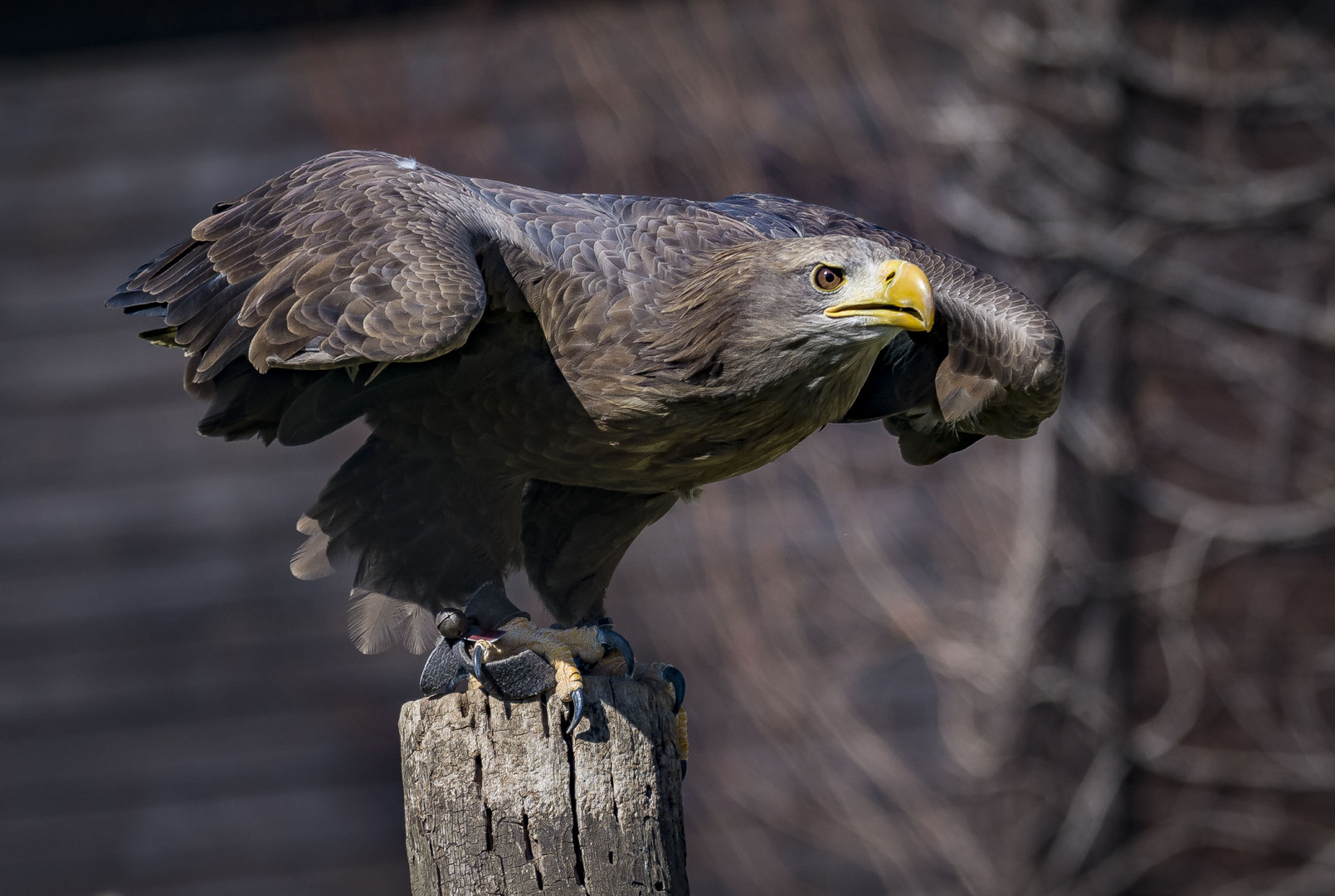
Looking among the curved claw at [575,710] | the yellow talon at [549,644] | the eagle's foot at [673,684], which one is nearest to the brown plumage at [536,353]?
the yellow talon at [549,644]

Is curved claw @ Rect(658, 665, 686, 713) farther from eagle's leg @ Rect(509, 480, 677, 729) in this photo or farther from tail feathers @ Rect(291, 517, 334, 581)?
tail feathers @ Rect(291, 517, 334, 581)

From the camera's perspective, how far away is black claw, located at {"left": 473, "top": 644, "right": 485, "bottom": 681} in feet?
9.44

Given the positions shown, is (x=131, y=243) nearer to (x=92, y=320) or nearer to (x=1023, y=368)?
(x=92, y=320)

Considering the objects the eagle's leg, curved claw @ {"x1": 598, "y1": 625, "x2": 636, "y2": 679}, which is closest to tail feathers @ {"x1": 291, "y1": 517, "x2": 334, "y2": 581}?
the eagle's leg

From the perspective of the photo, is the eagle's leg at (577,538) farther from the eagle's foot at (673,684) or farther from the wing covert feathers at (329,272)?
the wing covert feathers at (329,272)

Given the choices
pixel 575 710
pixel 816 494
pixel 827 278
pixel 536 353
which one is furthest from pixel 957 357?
pixel 816 494

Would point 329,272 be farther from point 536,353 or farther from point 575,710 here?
point 575,710

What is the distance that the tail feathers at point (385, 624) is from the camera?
3.53 metres

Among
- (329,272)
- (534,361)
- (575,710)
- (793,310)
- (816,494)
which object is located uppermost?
(329,272)

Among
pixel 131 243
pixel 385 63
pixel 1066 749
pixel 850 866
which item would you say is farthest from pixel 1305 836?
pixel 131 243

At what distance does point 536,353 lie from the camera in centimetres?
306

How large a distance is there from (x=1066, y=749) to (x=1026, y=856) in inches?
17.7

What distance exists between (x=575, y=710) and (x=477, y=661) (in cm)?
39

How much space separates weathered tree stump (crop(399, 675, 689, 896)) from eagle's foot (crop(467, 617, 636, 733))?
35 millimetres
